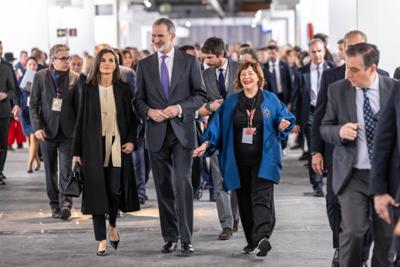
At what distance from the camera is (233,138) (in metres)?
8.07

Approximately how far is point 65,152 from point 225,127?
2.84m

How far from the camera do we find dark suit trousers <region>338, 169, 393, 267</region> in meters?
6.19

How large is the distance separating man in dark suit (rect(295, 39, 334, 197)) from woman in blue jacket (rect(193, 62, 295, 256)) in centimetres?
397

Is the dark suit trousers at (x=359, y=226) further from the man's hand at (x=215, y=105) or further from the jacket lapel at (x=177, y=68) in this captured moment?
the man's hand at (x=215, y=105)

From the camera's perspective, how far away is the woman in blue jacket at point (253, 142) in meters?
8.03

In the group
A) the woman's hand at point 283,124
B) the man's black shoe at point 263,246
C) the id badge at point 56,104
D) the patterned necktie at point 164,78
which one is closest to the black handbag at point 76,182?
the patterned necktie at point 164,78

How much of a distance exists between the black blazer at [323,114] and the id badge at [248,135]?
2.84 ft

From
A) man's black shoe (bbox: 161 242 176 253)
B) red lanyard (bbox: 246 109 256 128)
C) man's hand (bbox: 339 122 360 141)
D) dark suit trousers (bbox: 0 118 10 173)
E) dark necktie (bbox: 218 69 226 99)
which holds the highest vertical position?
dark necktie (bbox: 218 69 226 99)

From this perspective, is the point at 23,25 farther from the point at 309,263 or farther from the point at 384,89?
the point at 384,89

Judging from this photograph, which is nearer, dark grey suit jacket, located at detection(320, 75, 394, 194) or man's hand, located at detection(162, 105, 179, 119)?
dark grey suit jacket, located at detection(320, 75, 394, 194)

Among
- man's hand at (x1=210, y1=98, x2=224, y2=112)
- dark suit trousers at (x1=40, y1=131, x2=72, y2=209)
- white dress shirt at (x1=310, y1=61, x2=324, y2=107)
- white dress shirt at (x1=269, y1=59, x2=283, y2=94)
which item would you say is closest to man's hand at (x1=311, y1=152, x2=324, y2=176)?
man's hand at (x1=210, y1=98, x2=224, y2=112)

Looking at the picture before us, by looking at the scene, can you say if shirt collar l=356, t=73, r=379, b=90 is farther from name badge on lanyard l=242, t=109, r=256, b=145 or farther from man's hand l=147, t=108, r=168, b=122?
man's hand l=147, t=108, r=168, b=122

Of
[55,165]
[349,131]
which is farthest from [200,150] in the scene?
[55,165]

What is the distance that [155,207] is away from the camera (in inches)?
455
